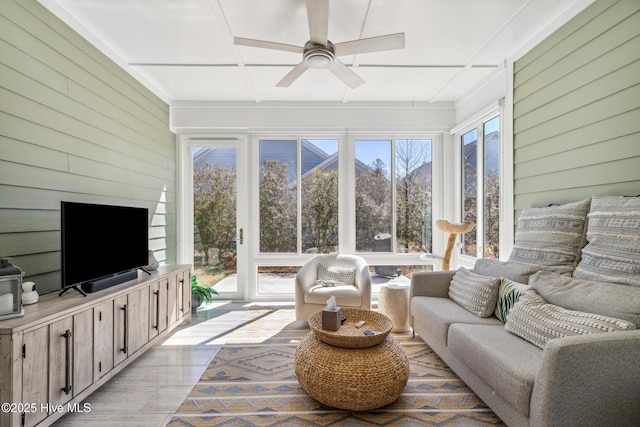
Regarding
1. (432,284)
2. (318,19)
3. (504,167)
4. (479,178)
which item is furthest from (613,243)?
(318,19)

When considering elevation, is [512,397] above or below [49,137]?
below

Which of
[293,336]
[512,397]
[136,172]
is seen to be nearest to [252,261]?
[293,336]

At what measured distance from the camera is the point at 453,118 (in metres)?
4.42

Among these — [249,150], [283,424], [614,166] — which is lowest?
[283,424]

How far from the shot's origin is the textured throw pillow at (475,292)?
7.44 feet

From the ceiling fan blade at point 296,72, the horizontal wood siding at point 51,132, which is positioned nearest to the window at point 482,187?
the ceiling fan blade at point 296,72

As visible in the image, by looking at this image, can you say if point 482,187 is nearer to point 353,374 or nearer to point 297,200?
point 297,200

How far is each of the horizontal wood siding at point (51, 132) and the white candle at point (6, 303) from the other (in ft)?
1.65

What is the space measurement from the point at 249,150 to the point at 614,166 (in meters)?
3.81

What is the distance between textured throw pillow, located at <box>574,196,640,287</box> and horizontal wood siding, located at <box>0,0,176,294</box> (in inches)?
130

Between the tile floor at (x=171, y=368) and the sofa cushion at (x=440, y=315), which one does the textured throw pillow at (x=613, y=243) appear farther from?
the tile floor at (x=171, y=368)

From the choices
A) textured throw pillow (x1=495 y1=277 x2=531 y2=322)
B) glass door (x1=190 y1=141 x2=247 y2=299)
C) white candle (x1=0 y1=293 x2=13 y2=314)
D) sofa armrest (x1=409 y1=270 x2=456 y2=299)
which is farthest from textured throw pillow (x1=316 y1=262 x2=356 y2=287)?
white candle (x1=0 y1=293 x2=13 y2=314)

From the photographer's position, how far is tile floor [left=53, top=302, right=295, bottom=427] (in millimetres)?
1909

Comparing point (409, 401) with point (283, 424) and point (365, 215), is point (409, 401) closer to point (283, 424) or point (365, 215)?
point (283, 424)
